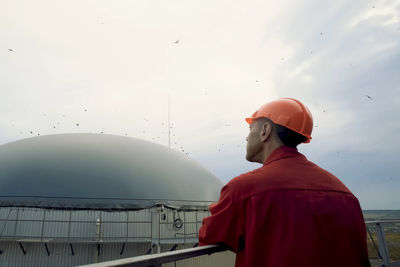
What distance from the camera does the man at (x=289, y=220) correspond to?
5.03ft

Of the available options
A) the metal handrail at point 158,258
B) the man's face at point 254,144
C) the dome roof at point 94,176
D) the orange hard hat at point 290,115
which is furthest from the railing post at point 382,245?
the dome roof at point 94,176

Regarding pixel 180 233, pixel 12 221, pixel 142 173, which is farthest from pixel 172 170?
pixel 12 221

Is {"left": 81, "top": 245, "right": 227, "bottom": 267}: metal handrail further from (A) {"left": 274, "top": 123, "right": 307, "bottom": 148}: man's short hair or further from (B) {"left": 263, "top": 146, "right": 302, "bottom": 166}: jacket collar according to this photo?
(A) {"left": 274, "top": 123, "right": 307, "bottom": 148}: man's short hair

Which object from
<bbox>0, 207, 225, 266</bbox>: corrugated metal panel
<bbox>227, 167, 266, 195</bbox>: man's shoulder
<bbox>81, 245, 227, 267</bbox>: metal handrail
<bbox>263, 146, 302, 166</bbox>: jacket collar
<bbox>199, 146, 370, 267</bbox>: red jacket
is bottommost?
<bbox>0, 207, 225, 266</bbox>: corrugated metal panel

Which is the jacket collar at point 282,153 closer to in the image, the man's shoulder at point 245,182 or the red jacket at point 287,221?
the red jacket at point 287,221

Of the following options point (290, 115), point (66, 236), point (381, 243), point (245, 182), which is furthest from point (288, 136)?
point (66, 236)

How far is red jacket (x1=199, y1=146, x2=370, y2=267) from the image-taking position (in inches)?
60.2

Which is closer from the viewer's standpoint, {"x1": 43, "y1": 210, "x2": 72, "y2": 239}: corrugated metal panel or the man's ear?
the man's ear

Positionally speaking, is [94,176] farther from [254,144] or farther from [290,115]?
[290,115]

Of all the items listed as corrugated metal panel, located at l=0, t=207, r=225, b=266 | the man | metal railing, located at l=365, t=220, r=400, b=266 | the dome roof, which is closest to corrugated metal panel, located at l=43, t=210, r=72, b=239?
corrugated metal panel, located at l=0, t=207, r=225, b=266

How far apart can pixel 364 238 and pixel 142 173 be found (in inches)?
489

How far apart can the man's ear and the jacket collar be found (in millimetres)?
147

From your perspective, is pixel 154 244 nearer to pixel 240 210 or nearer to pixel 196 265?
pixel 196 265

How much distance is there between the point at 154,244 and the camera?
39.0 feet
